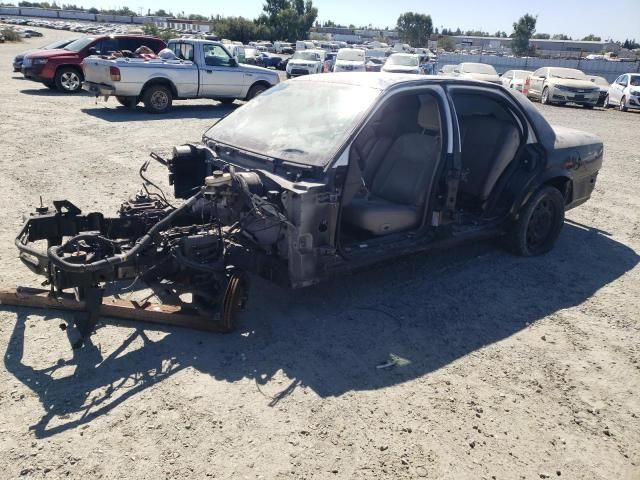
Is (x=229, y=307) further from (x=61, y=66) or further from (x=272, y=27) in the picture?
(x=272, y=27)

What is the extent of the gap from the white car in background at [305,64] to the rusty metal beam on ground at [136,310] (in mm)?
25113

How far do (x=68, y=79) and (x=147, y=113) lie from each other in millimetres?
4780

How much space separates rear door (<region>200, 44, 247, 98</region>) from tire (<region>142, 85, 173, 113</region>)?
3.25 feet

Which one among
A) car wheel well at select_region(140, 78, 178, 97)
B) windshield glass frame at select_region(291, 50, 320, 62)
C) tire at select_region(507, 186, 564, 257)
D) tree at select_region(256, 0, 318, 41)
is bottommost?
tire at select_region(507, 186, 564, 257)

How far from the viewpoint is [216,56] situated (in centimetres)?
1463

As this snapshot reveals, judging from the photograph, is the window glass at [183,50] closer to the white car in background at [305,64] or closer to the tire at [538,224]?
the tire at [538,224]

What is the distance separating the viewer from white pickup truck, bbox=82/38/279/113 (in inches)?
511

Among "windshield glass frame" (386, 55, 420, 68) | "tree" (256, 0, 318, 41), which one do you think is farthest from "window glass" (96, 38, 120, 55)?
"tree" (256, 0, 318, 41)

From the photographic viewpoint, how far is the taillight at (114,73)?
41.9 ft

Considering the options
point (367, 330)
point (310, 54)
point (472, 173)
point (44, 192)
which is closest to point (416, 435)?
point (367, 330)

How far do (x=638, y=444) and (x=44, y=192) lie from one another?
7.03m

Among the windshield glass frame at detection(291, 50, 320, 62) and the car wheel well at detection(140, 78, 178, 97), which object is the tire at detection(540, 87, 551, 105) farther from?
the car wheel well at detection(140, 78, 178, 97)

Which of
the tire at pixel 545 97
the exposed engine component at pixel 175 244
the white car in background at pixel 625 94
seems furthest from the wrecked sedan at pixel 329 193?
the white car in background at pixel 625 94

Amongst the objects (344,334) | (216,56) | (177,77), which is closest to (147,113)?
(177,77)
